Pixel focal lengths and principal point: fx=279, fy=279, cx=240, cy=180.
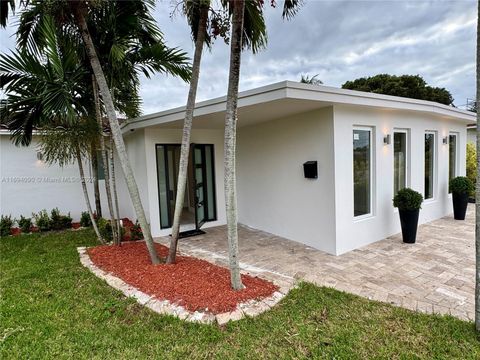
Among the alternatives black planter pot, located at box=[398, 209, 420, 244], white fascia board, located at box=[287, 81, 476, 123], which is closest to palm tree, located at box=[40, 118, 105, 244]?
white fascia board, located at box=[287, 81, 476, 123]

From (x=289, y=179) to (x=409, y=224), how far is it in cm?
273

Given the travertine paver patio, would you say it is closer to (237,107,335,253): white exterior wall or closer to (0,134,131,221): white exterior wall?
(237,107,335,253): white exterior wall

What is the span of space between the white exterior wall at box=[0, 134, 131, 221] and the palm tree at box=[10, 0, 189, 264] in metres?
4.69

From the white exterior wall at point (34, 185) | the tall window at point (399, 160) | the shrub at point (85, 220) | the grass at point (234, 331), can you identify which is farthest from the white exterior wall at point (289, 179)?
the shrub at point (85, 220)

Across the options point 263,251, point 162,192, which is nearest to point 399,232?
point 263,251

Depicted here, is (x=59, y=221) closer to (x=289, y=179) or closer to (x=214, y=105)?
(x=214, y=105)

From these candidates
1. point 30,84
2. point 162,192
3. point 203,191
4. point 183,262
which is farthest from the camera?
point 203,191

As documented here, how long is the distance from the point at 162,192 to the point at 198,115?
2827 mm

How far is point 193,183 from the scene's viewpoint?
7820 mm

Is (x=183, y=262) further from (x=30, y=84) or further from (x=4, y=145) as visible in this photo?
A: (x=4, y=145)

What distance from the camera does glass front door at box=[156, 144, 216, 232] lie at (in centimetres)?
765

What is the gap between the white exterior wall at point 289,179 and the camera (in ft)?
18.5

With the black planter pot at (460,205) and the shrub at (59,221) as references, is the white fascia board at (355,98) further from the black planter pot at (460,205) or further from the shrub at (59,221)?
the shrub at (59,221)

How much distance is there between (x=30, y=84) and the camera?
557 centimetres
